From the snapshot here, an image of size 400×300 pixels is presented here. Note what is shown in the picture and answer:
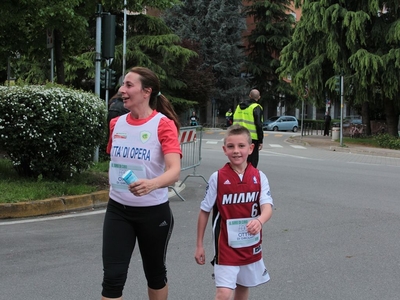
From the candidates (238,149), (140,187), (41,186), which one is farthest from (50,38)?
(140,187)

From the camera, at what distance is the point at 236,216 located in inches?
128

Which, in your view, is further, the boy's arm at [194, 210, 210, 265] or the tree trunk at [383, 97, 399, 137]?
the tree trunk at [383, 97, 399, 137]

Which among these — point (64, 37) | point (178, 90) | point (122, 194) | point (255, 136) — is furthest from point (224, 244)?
point (178, 90)

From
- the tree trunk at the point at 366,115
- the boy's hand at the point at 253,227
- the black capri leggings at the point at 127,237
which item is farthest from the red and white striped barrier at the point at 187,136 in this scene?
the tree trunk at the point at 366,115

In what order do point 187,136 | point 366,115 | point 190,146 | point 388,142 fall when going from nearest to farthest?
point 187,136 → point 190,146 → point 388,142 → point 366,115

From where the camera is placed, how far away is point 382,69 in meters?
25.0

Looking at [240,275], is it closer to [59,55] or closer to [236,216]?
[236,216]

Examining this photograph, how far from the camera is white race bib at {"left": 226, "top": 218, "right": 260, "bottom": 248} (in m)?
3.23

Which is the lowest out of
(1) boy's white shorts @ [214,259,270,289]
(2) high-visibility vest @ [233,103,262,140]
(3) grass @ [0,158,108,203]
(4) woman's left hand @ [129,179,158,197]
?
(3) grass @ [0,158,108,203]

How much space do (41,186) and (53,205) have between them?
750 mm

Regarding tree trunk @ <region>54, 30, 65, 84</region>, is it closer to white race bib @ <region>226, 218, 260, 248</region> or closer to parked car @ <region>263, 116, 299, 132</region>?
white race bib @ <region>226, 218, 260, 248</region>

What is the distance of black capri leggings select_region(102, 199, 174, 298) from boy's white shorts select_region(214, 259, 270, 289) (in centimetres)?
43

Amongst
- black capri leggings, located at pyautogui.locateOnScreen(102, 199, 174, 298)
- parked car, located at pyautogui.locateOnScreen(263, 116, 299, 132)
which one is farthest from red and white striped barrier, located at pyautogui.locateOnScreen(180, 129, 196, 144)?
parked car, located at pyautogui.locateOnScreen(263, 116, 299, 132)

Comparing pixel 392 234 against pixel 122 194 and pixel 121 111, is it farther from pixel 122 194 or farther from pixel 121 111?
pixel 122 194
